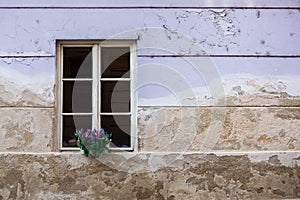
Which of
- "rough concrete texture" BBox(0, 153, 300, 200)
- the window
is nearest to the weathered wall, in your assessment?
"rough concrete texture" BBox(0, 153, 300, 200)

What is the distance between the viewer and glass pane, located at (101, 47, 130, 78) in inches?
204

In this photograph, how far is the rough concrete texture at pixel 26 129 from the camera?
4.97 m

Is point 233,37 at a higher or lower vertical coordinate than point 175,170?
higher

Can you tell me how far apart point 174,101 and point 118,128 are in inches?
23.8

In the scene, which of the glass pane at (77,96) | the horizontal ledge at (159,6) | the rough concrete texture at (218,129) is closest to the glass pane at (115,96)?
the glass pane at (77,96)

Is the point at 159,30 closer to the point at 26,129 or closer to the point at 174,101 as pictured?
the point at 174,101

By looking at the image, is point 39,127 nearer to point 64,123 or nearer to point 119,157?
point 64,123

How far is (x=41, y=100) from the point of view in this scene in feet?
16.4

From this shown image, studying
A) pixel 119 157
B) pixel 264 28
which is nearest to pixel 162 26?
pixel 264 28

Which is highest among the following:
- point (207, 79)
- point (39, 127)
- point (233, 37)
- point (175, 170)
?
point (233, 37)

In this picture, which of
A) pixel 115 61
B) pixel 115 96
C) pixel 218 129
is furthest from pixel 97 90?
pixel 218 129

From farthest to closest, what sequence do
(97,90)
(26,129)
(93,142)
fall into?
(97,90)
(26,129)
(93,142)

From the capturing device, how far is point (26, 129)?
4.99m

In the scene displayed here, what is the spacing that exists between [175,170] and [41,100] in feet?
4.66
